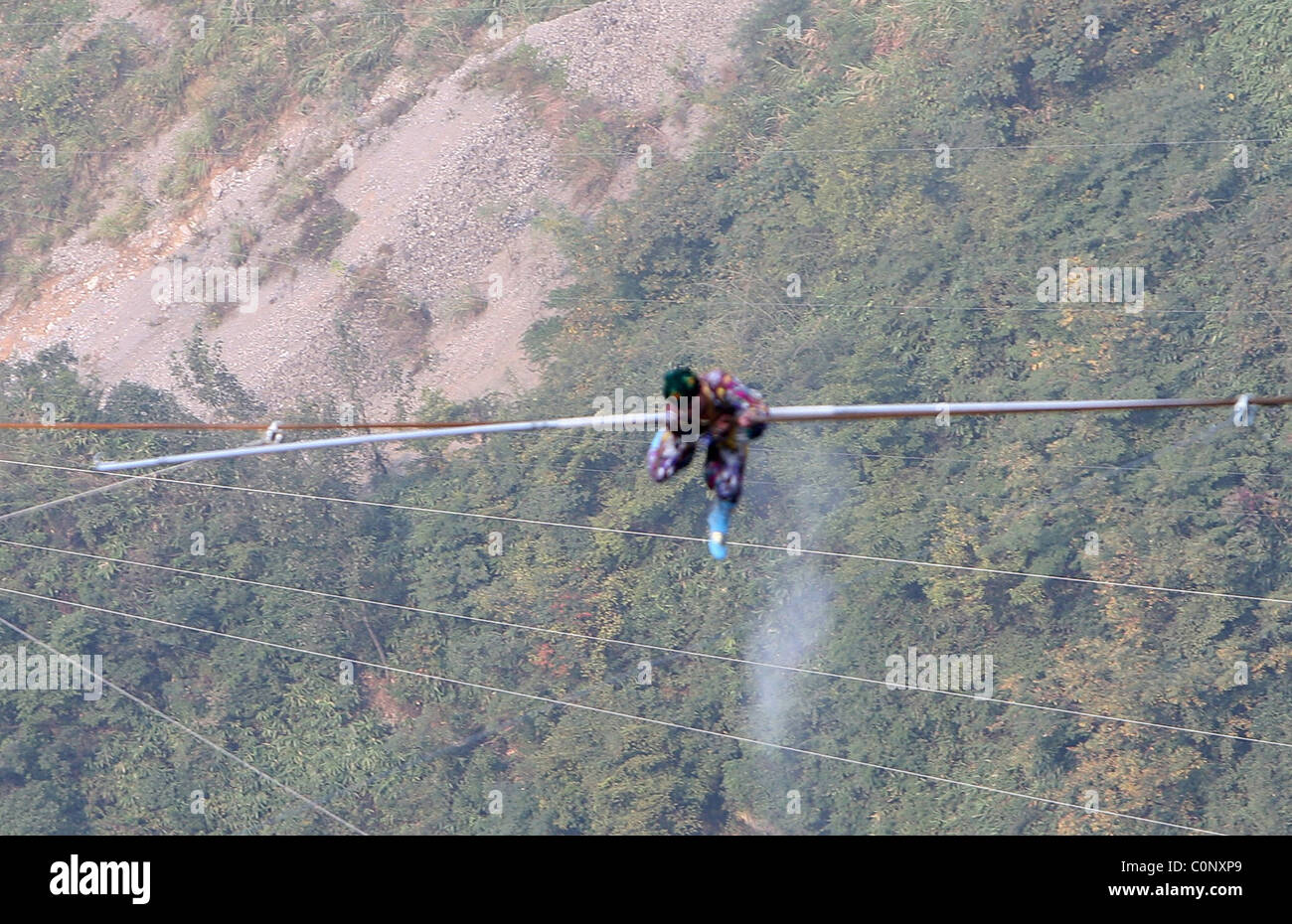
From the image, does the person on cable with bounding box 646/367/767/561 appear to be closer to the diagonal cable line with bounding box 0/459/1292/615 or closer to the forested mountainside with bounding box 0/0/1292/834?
the diagonal cable line with bounding box 0/459/1292/615

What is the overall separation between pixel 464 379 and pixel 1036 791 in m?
19.7

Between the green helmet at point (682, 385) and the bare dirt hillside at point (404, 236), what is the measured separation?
34.6m

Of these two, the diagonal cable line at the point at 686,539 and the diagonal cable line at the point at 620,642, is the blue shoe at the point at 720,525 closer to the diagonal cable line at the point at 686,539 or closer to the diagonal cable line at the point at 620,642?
the diagonal cable line at the point at 686,539

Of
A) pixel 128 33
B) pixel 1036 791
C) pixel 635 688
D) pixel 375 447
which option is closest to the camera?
pixel 1036 791

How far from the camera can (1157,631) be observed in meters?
36.8

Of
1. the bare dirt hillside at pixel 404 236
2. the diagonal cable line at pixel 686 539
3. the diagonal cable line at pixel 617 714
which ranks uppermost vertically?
the bare dirt hillside at pixel 404 236

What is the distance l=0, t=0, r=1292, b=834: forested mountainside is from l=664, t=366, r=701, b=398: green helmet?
2724 centimetres

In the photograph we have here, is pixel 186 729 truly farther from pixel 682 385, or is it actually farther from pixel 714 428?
pixel 682 385

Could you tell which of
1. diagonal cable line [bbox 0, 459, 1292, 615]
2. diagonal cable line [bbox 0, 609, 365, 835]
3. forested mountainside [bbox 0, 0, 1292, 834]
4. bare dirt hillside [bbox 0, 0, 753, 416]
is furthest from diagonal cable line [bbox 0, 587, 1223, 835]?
bare dirt hillside [bbox 0, 0, 753, 416]

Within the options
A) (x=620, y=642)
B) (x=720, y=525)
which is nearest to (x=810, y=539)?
(x=620, y=642)

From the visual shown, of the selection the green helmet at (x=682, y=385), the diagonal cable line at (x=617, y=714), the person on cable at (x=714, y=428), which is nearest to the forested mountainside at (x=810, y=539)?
the diagonal cable line at (x=617, y=714)

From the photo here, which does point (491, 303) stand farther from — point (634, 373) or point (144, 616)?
point (144, 616)

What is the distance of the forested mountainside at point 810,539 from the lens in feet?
121

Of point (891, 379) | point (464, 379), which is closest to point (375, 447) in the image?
point (464, 379)
